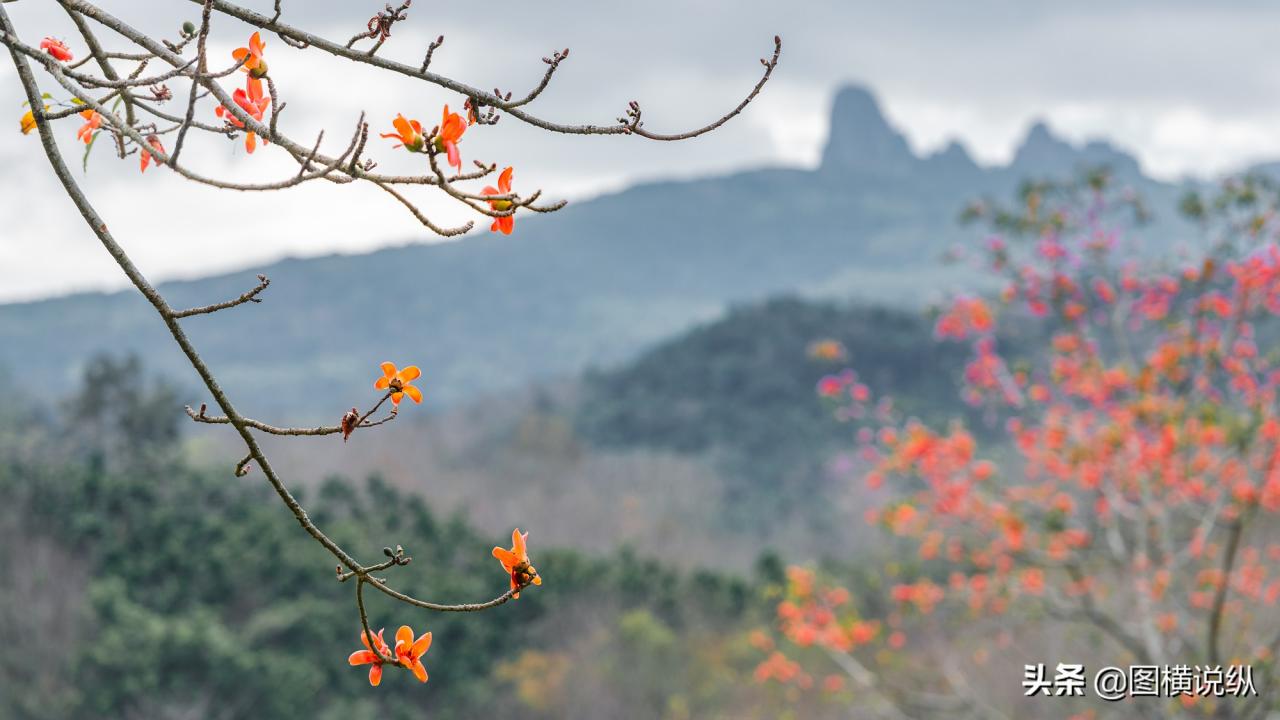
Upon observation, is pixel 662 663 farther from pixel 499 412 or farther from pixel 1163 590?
pixel 499 412

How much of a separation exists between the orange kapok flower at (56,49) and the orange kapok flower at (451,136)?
0.60 m

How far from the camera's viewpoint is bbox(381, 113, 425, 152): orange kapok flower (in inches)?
56.1

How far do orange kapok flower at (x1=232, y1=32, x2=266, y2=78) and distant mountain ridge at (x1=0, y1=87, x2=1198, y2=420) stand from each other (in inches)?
1720

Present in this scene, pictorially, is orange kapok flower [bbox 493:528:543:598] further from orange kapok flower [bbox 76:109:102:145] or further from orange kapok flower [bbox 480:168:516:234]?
orange kapok flower [bbox 76:109:102:145]

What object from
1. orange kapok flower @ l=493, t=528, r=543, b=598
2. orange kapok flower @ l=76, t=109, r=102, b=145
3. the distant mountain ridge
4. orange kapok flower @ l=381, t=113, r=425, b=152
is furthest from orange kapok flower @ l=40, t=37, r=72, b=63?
the distant mountain ridge

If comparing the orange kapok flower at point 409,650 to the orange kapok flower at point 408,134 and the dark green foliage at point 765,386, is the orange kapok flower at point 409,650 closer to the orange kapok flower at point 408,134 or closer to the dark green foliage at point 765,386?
the orange kapok flower at point 408,134

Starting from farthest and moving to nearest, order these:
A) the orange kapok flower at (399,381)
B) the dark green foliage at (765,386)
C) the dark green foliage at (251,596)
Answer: the dark green foliage at (765,386), the dark green foliage at (251,596), the orange kapok flower at (399,381)

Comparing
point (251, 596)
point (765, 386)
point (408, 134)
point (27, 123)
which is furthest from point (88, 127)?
point (765, 386)

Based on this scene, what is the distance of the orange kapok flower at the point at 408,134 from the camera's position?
1424mm

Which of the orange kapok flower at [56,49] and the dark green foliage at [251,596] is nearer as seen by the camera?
the orange kapok flower at [56,49]

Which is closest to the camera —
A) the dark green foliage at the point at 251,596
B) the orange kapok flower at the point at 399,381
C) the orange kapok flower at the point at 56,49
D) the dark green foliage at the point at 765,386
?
the orange kapok flower at the point at 399,381

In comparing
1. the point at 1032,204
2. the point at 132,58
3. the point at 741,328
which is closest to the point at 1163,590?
the point at 1032,204

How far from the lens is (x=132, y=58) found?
1.69 meters

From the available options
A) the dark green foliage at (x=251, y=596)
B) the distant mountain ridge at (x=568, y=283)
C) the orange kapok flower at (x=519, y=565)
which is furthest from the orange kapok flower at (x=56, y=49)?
the distant mountain ridge at (x=568, y=283)
